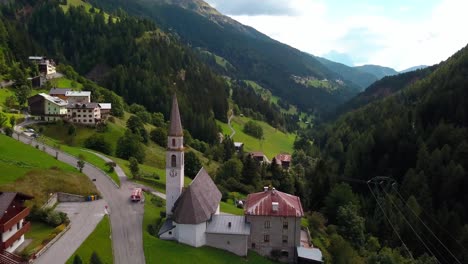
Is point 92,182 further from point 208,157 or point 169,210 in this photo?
point 208,157

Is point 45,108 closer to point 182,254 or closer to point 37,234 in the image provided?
point 37,234

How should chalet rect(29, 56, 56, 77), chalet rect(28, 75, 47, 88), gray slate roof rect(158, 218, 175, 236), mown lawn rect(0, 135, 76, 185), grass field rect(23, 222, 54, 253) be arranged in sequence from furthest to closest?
chalet rect(29, 56, 56, 77)
chalet rect(28, 75, 47, 88)
mown lawn rect(0, 135, 76, 185)
gray slate roof rect(158, 218, 175, 236)
grass field rect(23, 222, 54, 253)

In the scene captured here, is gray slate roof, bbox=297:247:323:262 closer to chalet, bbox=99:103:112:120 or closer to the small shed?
the small shed

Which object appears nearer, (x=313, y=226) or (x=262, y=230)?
(x=262, y=230)

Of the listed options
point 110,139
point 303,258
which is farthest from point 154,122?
point 303,258

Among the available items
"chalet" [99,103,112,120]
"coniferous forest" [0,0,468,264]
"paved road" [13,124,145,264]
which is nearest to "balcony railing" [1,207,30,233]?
"paved road" [13,124,145,264]

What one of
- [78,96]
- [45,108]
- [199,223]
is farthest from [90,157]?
[78,96]

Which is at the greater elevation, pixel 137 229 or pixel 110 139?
pixel 110 139
